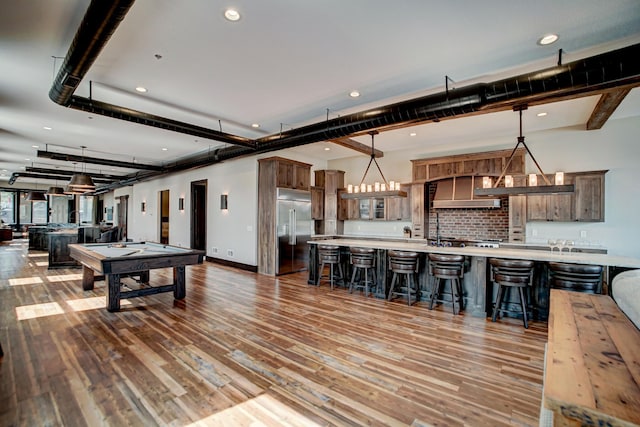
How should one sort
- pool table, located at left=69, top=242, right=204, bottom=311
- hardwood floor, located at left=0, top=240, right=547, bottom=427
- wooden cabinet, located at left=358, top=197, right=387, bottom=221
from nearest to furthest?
hardwood floor, located at left=0, top=240, right=547, bottom=427 < pool table, located at left=69, top=242, right=204, bottom=311 < wooden cabinet, located at left=358, top=197, right=387, bottom=221

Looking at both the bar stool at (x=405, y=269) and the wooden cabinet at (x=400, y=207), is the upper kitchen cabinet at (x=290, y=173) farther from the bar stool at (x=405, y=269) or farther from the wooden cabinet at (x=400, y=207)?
the bar stool at (x=405, y=269)

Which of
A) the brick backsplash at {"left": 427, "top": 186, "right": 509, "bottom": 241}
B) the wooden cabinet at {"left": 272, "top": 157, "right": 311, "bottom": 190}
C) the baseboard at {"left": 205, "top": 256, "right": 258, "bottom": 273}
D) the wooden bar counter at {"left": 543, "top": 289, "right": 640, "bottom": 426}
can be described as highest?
the wooden cabinet at {"left": 272, "top": 157, "right": 311, "bottom": 190}

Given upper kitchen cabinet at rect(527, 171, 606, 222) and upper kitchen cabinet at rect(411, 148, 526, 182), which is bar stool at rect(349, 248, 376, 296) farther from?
upper kitchen cabinet at rect(527, 171, 606, 222)

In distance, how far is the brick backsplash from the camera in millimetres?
6688

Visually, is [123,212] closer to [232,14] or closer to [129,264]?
[129,264]

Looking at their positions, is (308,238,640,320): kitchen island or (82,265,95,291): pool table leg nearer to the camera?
(308,238,640,320): kitchen island

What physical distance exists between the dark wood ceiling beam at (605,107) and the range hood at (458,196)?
2.00m

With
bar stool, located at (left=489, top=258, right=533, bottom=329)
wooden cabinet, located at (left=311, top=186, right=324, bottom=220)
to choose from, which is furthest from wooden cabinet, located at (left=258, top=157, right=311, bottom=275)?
bar stool, located at (left=489, top=258, right=533, bottom=329)

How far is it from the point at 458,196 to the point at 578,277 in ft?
11.7

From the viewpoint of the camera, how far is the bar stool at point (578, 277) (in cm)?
352

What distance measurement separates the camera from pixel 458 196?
22.9 feet

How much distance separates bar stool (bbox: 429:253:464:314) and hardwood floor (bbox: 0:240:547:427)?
9.3 inches

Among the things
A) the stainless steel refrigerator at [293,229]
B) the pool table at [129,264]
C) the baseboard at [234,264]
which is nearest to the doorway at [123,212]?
the baseboard at [234,264]

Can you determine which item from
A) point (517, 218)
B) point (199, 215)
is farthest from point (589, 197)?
point (199, 215)
